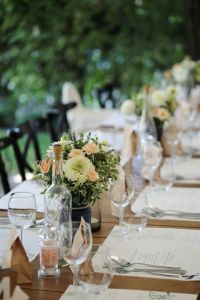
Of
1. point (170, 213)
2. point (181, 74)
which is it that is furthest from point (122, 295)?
point (181, 74)

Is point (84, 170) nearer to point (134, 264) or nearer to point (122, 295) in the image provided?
point (134, 264)

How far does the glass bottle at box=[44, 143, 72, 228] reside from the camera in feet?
5.88

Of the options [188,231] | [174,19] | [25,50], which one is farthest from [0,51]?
[188,231]

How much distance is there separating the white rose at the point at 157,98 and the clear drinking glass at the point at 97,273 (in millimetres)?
1847

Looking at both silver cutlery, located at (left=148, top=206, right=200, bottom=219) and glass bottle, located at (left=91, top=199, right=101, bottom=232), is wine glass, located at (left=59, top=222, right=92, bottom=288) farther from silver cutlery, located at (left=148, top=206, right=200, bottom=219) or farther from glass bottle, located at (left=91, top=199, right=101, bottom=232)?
silver cutlery, located at (left=148, top=206, right=200, bottom=219)

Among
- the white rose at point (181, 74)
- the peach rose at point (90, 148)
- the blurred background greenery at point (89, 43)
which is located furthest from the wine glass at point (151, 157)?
the blurred background greenery at point (89, 43)

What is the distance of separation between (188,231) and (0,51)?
17.6ft

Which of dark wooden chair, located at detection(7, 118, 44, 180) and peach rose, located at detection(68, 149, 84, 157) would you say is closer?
peach rose, located at detection(68, 149, 84, 157)

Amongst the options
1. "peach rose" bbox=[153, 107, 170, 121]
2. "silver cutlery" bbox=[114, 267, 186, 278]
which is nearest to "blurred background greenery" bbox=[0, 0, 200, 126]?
"peach rose" bbox=[153, 107, 170, 121]

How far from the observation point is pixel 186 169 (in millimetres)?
3006

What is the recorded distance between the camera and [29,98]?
7594 millimetres

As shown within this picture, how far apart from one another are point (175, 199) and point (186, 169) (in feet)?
1.78

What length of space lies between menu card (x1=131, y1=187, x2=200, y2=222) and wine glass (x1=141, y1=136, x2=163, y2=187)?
3.2 inches

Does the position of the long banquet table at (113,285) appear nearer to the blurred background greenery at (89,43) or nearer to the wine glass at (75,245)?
the wine glass at (75,245)
